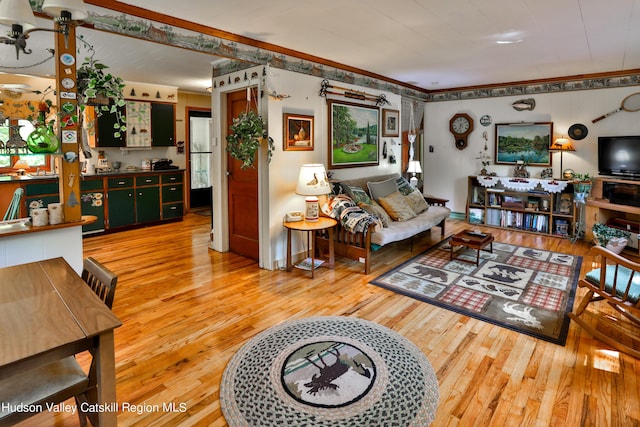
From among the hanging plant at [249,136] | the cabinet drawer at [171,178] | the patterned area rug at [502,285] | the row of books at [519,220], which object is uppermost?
the hanging plant at [249,136]

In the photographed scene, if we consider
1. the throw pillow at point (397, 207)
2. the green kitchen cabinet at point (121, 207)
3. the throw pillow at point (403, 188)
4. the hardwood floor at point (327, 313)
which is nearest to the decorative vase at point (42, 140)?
the hardwood floor at point (327, 313)

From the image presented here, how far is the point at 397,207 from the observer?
5.05 meters

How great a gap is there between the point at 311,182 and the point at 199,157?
4.78 meters

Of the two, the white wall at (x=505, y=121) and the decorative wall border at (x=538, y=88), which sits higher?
the decorative wall border at (x=538, y=88)

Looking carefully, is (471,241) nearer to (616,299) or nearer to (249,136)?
(616,299)

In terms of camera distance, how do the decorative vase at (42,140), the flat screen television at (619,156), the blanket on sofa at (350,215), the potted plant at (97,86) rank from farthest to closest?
the flat screen television at (619,156) → the blanket on sofa at (350,215) → the potted plant at (97,86) → the decorative vase at (42,140)

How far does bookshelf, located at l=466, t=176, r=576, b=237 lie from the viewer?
19.2ft

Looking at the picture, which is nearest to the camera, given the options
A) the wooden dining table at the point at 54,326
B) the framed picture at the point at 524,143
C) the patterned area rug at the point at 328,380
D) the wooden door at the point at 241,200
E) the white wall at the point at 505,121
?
the wooden dining table at the point at 54,326

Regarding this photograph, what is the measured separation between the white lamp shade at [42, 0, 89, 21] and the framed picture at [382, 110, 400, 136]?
14.9 feet

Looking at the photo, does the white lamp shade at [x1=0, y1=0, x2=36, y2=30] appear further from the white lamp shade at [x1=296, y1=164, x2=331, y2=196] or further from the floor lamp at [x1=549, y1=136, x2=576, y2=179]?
the floor lamp at [x1=549, y1=136, x2=576, y2=179]

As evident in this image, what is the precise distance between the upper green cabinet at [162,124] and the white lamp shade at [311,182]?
3.83 m

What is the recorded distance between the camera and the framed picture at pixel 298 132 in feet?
14.0

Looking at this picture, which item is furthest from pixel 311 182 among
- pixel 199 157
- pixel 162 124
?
pixel 199 157

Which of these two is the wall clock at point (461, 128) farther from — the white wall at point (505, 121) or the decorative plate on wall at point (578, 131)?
the decorative plate on wall at point (578, 131)
